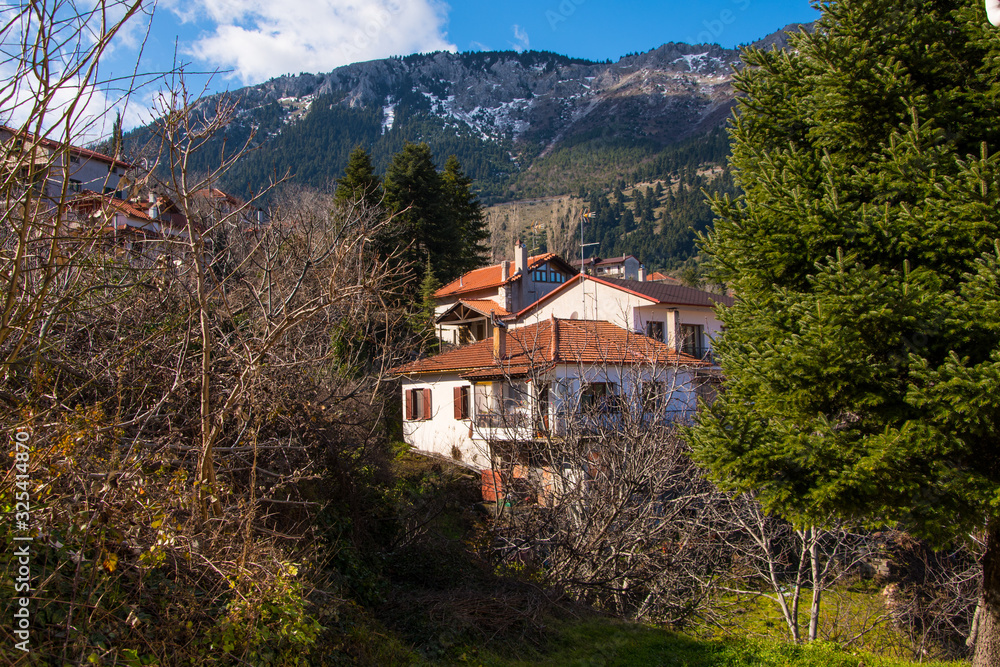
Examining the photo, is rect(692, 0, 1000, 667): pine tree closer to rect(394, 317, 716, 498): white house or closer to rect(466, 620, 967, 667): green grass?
rect(466, 620, 967, 667): green grass

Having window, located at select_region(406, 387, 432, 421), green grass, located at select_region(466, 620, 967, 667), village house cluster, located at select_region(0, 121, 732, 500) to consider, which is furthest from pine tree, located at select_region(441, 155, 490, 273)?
green grass, located at select_region(466, 620, 967, 667)

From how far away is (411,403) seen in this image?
2538 centimetres

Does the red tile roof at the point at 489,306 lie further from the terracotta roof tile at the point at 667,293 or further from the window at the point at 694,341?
the window at the point at 694,341

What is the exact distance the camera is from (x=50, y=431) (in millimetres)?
4527

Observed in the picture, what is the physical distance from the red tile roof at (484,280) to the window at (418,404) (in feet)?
33.7

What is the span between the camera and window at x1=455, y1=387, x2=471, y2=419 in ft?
73.5

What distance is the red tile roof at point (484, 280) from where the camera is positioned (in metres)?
35.6

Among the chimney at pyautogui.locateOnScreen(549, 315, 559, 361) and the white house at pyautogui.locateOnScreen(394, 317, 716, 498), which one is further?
the white house at pyautogui.locateOnScreen(394, 317, 716, 498)

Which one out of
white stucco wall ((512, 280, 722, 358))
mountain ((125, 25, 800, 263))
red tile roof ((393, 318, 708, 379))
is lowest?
red tile roof ((393, 318, 708, 379))

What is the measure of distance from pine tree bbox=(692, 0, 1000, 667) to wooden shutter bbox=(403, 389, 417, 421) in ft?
61.9

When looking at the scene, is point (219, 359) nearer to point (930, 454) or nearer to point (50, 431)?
point (50, 431)

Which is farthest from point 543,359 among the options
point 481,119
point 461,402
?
point 481,119

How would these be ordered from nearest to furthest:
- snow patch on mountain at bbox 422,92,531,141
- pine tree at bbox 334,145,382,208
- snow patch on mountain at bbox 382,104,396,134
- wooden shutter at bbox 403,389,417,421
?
wooden shutter at bbox 403,389,417,421
pine tree at bbox 334,145,382,208
snow patch on mountain at bbox 382,104,396,134
snow patch on mountain at bbox 422,92,531,141

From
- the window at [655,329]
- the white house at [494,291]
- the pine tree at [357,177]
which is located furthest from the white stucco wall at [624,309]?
the pine tree at [357,177]
